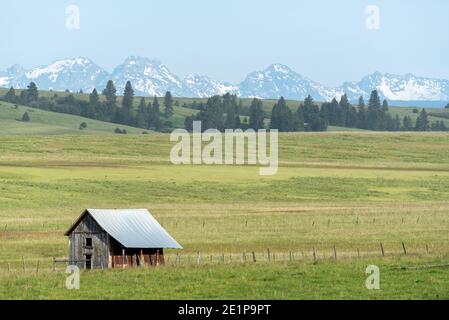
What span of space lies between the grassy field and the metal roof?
1.57 m

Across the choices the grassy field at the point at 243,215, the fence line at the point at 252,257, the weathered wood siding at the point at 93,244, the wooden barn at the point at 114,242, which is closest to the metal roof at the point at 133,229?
the wooden barn at the point at 114,242

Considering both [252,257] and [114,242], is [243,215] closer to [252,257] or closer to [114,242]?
[252,257]

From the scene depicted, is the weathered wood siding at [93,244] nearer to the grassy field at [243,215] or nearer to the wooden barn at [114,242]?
the wooden barn at [114,242]

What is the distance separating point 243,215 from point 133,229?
24.2 metres

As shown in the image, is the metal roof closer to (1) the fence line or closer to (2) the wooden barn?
(2) the wooden barn

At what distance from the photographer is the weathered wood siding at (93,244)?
54562 millimetres

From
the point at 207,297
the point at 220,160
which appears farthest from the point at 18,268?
the point at 220,160

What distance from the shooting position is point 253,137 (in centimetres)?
16538

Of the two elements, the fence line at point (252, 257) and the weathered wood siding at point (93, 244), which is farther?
the weathered wood siding at point (93, 244)

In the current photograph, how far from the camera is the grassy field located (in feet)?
136

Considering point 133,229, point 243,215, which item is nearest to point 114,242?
point 133,229

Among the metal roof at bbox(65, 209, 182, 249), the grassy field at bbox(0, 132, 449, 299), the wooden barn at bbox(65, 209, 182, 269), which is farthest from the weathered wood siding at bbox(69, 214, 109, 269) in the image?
the grassy field at bbox(0, 132, 449, 299)

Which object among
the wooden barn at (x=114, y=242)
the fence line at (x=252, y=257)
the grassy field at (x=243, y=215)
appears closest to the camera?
the grassy field at (x=243, y=215)
